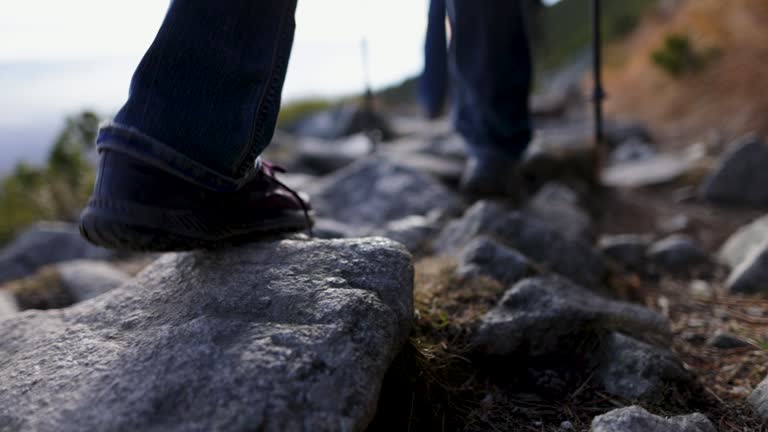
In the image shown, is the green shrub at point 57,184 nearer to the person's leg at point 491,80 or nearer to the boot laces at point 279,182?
the person's leg at point 491,80

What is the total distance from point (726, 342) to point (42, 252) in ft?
13.7

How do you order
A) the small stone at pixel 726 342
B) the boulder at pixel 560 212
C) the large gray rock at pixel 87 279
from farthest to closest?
the boulder at pixel 560 212 < the large gray rock at pixel 87 279 < the small stone at pixel 726 342

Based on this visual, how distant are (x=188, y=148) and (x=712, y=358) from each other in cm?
163

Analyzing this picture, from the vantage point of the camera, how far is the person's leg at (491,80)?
266cm

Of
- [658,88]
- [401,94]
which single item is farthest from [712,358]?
[401,94]

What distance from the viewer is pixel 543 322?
1.55 meters

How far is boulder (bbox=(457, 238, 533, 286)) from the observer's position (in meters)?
1.88

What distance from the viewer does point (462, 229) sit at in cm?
246

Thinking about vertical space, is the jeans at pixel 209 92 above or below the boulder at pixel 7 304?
above

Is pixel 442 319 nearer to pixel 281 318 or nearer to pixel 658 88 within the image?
pixel 281 318

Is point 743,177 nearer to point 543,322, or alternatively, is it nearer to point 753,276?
point 753,276

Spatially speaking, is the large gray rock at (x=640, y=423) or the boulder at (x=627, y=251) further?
the boulder at (x=627, y=251)

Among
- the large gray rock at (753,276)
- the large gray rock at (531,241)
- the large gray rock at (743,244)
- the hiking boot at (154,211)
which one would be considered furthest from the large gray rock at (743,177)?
the hiking boot at (154,211)

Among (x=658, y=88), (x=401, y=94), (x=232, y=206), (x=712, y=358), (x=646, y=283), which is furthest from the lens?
(x=401, y=94)
